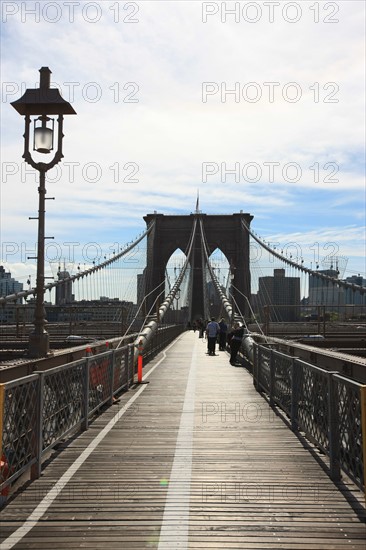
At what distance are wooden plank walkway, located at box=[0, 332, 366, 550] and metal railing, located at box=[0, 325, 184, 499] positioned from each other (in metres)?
0.23

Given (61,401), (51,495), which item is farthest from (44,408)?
(51,495)

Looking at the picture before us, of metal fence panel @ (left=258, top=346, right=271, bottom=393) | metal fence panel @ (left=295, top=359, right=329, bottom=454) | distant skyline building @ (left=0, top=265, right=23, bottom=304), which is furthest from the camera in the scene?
distant skyline building @ (left=0, top=265, right=23, bottom=304)

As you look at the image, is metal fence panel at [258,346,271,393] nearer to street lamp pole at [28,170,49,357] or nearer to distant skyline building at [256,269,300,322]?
street lamp pole at [28,170,49,357]

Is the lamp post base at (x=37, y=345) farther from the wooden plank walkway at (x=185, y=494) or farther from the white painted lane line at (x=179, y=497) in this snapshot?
the white painted lane line at (x=179, y=497)

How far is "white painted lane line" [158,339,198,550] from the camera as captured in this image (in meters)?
4.27

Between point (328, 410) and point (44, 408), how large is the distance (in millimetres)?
3035

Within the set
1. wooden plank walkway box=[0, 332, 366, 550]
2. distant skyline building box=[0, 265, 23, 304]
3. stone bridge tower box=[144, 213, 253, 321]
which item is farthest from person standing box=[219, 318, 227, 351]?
stone bridge tower box=[144, 213, 253, 321]

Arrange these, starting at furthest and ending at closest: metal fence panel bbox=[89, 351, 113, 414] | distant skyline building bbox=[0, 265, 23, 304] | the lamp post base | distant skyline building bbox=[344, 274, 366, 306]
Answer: distant skyline building bbox=[344, 274, 366, 306] < distant skyline building bbox=[0, 265, 23, 304] < the lamp post base < metal fence panel bbox=[89, 351, 113, 414]

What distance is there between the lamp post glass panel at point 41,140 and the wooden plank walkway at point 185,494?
177 cm

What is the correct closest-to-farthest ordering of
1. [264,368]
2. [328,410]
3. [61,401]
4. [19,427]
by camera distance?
1. [19,427]
2. [328,410]
3. [61,401]
4. [264,368]

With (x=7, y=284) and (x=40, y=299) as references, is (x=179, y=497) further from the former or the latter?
(x=7, y=284)

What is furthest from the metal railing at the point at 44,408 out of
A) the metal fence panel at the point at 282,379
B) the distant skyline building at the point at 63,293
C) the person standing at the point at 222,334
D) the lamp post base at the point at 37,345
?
the distant skyline building at the point at 63,293

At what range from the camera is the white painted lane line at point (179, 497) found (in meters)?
4.27

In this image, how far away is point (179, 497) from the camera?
521 centimetres
